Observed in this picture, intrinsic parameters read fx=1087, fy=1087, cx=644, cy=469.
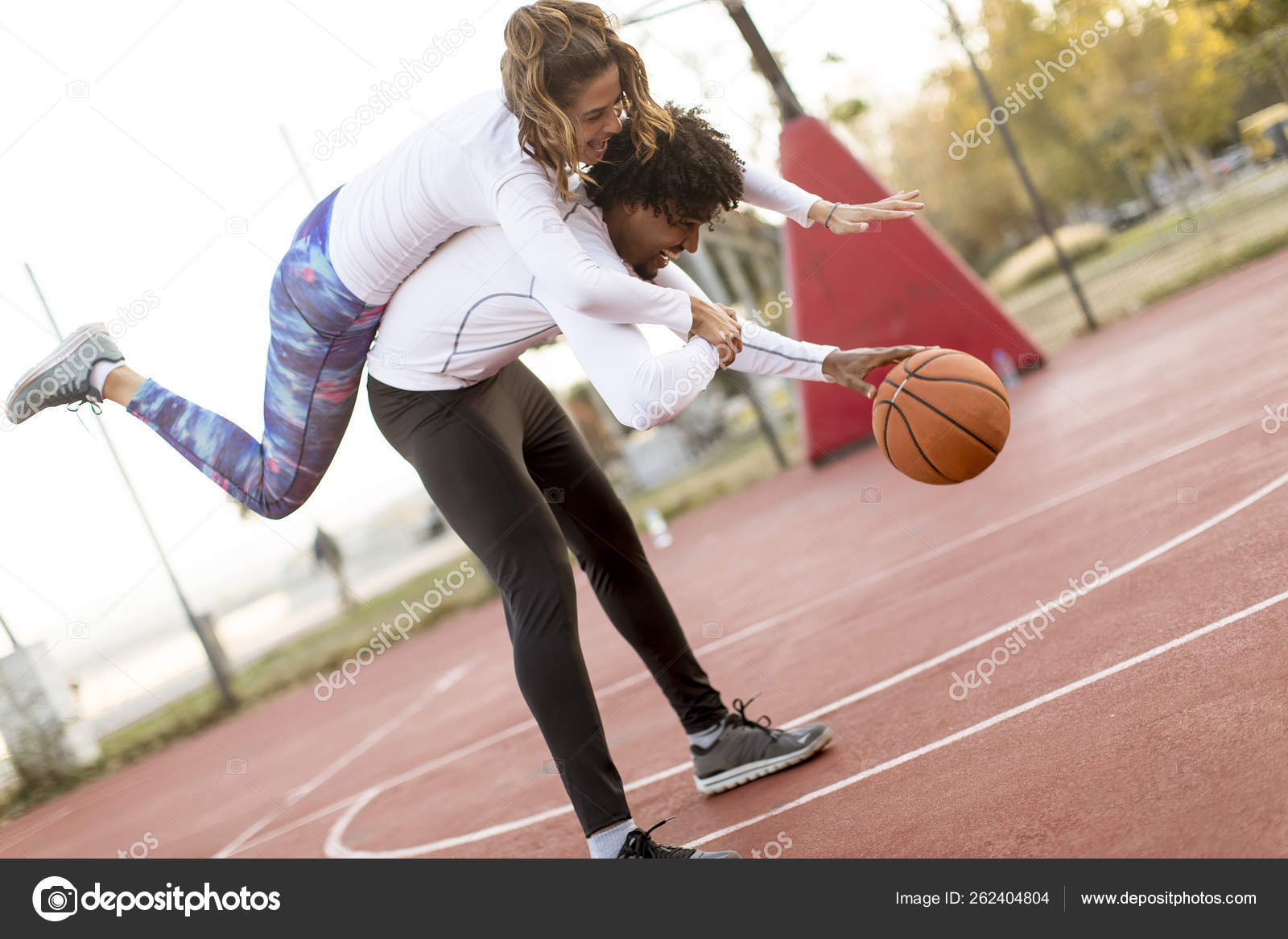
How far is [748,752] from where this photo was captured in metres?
3.64

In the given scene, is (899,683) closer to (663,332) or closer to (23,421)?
(663,332)

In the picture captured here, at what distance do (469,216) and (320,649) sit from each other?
14238 mm

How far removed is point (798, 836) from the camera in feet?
10.1

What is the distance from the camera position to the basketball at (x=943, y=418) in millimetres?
3387

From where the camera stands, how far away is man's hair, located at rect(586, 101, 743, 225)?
9.36 feet

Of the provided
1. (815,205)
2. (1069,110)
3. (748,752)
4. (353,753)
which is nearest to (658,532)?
(353,753)

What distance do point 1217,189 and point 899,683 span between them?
25.4 metres

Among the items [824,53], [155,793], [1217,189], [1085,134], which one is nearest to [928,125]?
[1085,134]

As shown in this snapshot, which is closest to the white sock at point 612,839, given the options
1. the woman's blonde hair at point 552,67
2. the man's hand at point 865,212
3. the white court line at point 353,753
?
the woman's blonde hair at point 552,67

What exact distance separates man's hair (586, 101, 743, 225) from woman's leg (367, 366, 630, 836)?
2.39 ft

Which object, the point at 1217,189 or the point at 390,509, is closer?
the point at 1217,189
